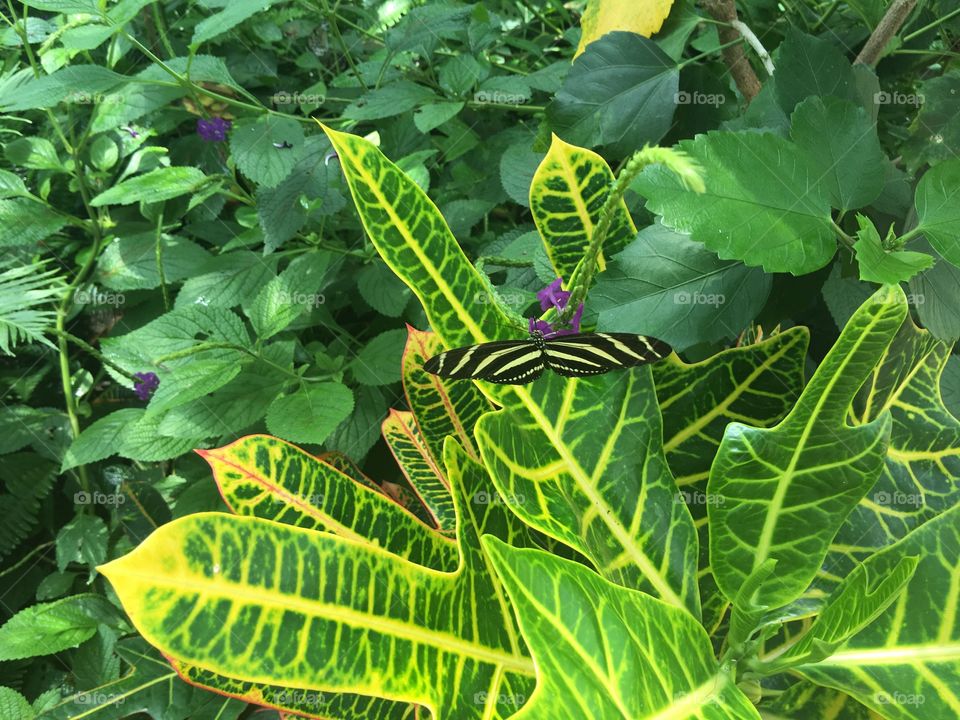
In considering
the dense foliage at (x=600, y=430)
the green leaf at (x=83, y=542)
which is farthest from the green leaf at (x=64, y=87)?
the green leaf at (x=83, y=542)

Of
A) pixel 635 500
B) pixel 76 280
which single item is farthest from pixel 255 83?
pixel 635 500

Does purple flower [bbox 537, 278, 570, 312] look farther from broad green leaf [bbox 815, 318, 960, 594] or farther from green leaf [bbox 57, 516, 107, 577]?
green leaf [bbox 57, 516, 107, 577]

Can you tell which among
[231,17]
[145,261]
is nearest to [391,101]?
[231,17]

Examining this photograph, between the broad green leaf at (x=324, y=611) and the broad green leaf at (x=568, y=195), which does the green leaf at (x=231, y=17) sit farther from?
the broad green leaf at (x=324, y=611)

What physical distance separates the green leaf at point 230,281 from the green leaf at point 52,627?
367mm

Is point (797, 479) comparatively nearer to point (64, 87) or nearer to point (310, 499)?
point (310, 499)

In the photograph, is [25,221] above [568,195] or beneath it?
beneath

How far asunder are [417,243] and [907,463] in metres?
0.32

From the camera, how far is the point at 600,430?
427mm

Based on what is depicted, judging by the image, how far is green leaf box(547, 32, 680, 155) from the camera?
659mm

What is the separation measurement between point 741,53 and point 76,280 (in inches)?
36.8

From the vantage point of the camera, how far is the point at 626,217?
19.6 inches

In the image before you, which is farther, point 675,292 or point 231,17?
point 231,17

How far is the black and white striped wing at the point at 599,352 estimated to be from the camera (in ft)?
1.15
